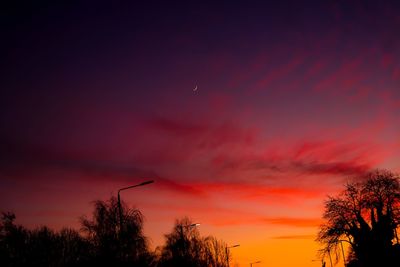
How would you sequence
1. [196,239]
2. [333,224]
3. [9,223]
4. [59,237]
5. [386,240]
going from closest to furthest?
1. [9,223]
2. [386,240]
3. [333,224]
4. [59,237]
5. [196,239]

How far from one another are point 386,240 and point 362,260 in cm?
476

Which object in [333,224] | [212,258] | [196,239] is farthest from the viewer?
[212,258]

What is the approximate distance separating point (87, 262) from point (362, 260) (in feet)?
142

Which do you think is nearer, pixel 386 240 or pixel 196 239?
pixel 386 240

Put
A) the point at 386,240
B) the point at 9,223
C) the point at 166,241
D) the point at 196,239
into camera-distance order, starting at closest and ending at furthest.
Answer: the point at 9,223, the point at 386,240, the point at 166,241, the point at 196,239

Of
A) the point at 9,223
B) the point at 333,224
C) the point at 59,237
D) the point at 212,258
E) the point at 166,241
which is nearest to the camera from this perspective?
the point at 9,223

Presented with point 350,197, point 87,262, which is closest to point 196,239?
point 350,197

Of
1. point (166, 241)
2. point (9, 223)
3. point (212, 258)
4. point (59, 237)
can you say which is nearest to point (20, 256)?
point (9, 223)

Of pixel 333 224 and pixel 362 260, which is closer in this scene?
pixel 362 260

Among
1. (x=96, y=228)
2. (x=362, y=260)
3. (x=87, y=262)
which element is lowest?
(x=362, y=260)

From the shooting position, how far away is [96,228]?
57.5 meters

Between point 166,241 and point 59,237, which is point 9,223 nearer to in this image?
point 59,237

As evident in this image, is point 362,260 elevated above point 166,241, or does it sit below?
below

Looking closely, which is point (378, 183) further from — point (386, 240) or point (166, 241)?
point (166, 241)
